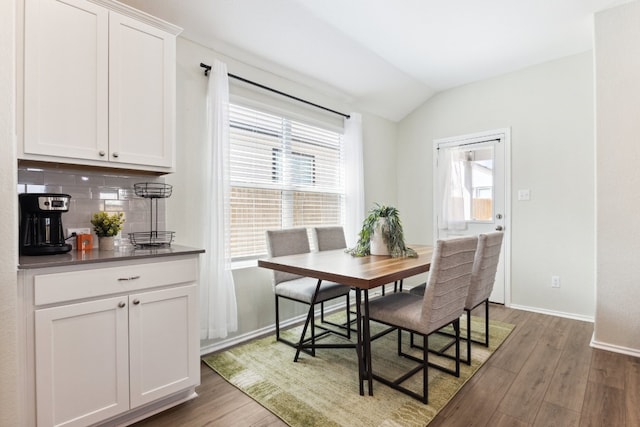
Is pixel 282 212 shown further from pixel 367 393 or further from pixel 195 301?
pixel 367 393

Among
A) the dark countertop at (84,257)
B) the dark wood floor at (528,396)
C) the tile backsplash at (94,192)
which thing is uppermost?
the tile backsplash at (94,192)

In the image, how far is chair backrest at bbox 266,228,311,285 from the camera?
9.04 feet

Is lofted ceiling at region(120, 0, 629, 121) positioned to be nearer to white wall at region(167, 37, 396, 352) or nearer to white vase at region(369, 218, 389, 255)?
white wall at region(167, 37, 396, 352)

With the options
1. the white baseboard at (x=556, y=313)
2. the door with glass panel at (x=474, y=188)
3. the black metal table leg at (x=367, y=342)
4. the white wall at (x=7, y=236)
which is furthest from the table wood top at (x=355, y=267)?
the white baseboard at (x=556, y=313)

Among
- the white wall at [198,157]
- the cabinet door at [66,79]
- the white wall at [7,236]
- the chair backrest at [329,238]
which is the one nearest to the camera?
the white wall at [7,236]

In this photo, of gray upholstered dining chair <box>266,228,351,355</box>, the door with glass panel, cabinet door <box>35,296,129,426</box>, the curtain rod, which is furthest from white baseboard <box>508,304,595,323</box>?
cabinet door <box>35,296,129,426</box>

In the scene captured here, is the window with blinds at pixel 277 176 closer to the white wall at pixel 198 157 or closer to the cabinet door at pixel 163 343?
the white wall at pixel 198 157

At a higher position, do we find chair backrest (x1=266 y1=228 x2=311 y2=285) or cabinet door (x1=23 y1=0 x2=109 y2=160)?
cabinet door (x1=23 y1=0 x2=109 y2=160)

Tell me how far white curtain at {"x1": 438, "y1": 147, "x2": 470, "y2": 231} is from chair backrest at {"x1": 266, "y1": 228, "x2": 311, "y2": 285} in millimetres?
2138

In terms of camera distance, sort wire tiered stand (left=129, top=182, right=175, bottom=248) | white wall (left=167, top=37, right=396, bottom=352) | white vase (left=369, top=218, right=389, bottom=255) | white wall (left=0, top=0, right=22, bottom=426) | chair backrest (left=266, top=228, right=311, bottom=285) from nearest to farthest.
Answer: white wall (left=0, top=0, right=22, bottom=426) < wire tiered stand (left=129, top=182, right=175, bottom=248) < white wall (left=167, top=37, right=396, bottom=352) < white vase (left=369, top=218, right=389, bottom=255) < chair backrest (left=266, top=228, right=311, bottom=285)

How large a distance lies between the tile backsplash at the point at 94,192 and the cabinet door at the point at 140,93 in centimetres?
31

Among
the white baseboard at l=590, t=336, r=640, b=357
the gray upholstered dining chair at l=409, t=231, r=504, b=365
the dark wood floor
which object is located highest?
the gray upholstered dining chair at l=409, t=231, r=504, b=365

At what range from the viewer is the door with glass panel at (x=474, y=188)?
3824 millimetres

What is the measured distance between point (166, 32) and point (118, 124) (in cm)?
69
